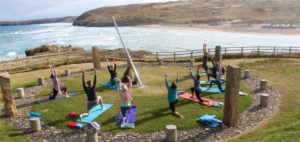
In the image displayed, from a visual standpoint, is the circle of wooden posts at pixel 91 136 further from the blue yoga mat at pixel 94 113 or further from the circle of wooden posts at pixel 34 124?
the circle of wooden posts at pixel 34 124

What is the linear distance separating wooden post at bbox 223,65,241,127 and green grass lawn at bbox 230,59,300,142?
0.75m

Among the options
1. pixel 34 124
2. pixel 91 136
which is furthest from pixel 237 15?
pixel 34 124

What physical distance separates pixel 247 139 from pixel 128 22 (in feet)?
394

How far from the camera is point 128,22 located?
4791 inches

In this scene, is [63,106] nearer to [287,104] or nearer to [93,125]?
[93,125]

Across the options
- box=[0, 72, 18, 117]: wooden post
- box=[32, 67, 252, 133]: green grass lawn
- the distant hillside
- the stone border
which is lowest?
the stone border

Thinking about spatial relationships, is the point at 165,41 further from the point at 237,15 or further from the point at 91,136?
the point at 91,136

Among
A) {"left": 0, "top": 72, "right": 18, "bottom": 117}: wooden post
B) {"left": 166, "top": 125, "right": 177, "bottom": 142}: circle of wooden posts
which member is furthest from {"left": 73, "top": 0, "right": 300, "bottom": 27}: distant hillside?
{"left": 166, "top": 125, "right": 177, "bottom": 142}: circle of wooden posts

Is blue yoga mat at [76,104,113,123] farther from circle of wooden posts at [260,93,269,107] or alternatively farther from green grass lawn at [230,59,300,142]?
circle of wooden posts at [260,93,269,107]

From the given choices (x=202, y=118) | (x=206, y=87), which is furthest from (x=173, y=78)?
(x=202, y=118)

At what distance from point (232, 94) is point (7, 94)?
29.6ft

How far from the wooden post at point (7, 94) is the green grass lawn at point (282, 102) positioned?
8990mm

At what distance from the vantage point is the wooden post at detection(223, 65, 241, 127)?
23.8 ft

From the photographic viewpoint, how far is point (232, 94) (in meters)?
7.37
